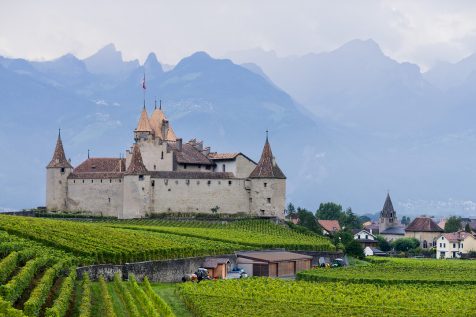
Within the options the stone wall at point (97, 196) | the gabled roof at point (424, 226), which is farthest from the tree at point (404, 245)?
the stone wall at point (97, 196)

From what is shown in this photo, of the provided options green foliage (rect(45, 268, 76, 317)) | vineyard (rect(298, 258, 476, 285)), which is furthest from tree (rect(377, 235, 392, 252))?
green foliage (rect(45, 268, 76, 317))

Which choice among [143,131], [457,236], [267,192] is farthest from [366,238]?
[143,131]

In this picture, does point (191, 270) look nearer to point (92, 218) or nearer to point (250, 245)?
point (250, 245)

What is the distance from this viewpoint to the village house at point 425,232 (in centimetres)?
13525

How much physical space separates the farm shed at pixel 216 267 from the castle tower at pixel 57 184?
3233 cm

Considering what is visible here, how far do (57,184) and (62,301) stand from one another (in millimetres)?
60915

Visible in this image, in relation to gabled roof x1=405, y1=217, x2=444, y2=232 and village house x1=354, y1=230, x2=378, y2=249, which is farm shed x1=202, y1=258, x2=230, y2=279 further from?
gabled roof x1=405, y1=217, x2=444, y2=232

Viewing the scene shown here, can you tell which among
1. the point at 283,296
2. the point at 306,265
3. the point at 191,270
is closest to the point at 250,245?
the point at 306,265

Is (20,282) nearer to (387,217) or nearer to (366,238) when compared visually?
(366,238)

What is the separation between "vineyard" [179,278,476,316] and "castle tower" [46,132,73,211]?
38990mm

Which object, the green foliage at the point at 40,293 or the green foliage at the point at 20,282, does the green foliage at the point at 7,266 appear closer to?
the green foliage at the point at 20,282

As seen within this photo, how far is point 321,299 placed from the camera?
5050 cm

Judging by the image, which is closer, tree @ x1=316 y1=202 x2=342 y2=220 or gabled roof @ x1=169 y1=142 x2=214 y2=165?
gabled roof @ x1=169 y1=142 x2=214 y2=165

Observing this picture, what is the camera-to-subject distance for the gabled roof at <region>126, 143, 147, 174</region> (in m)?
92.6
